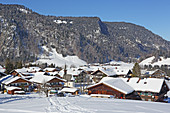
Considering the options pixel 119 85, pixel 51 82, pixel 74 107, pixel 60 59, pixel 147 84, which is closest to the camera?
pixel 74 107

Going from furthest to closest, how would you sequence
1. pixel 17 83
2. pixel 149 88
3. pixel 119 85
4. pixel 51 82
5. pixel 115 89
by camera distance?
pixel 51 82, pixel 17 83, pixel 119 85, pixel 149 88, pixel 115 89

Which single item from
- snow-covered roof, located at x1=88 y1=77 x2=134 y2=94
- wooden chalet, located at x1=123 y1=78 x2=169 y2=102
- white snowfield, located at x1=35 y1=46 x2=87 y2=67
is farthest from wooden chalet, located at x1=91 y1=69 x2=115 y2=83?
white snowfield, located at x1=35 y1=46 x2=87 y2=67

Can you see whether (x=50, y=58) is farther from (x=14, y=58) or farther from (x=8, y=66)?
(x=8, y=66)

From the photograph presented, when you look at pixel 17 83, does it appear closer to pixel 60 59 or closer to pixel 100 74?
pixel 100 74

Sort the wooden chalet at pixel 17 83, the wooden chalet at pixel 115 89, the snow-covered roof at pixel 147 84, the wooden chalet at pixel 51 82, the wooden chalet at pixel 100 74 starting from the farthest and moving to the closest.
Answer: the wooden chalet at pixel 100 74 < the wooden chalet at pixel 51 82 < the wooden chalet at pixel 17 83 < the snow-covered roof at pixel 147 84 < the wooden chalet at pixel 115 89

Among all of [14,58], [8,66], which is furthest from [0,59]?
[8,66]

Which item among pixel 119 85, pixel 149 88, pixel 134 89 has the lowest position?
pixel 134 89

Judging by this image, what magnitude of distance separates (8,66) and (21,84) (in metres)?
43.5

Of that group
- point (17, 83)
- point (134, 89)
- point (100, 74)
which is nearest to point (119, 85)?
point (134, 89)

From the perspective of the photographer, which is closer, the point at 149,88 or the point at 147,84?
the point at 149,88

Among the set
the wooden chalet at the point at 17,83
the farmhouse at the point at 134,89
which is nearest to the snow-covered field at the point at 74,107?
the farmhouse at the point at 134,89

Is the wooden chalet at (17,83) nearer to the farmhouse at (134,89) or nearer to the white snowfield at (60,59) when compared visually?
the farmhouse at (134,89)

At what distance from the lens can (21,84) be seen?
52469mm

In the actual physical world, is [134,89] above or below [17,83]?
below
